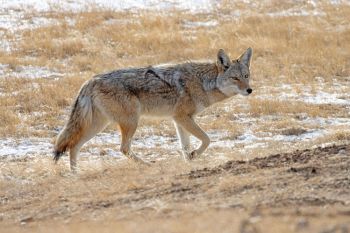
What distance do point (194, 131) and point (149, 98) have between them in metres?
0.71

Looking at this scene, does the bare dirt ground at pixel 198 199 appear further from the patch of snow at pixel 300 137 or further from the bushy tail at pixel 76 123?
the patch of snow at pixel 300 137

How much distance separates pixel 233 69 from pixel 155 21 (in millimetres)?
11479

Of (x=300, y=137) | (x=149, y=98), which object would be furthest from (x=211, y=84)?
(x=300, y=137)

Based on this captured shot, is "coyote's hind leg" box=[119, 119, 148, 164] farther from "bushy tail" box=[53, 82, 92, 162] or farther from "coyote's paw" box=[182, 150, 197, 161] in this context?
"coyote's paw" box=[182, 150, 197, 161]

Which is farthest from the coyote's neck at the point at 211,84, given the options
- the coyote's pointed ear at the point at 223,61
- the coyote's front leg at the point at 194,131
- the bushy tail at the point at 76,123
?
the bushy tail at the point at 76,123

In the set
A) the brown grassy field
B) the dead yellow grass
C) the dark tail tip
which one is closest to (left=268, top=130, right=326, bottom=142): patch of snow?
the brown grassy field

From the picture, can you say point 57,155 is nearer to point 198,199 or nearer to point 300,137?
point 198,199

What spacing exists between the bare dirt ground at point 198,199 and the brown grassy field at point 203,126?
2cm

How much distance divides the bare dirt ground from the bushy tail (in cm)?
121

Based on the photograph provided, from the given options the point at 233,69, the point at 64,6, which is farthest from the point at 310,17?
the point at 233,69

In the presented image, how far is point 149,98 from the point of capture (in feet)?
33.0

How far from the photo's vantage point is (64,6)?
23.9 meters

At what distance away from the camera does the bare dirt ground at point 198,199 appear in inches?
212

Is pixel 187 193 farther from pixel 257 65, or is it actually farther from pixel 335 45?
pixel 335 45
